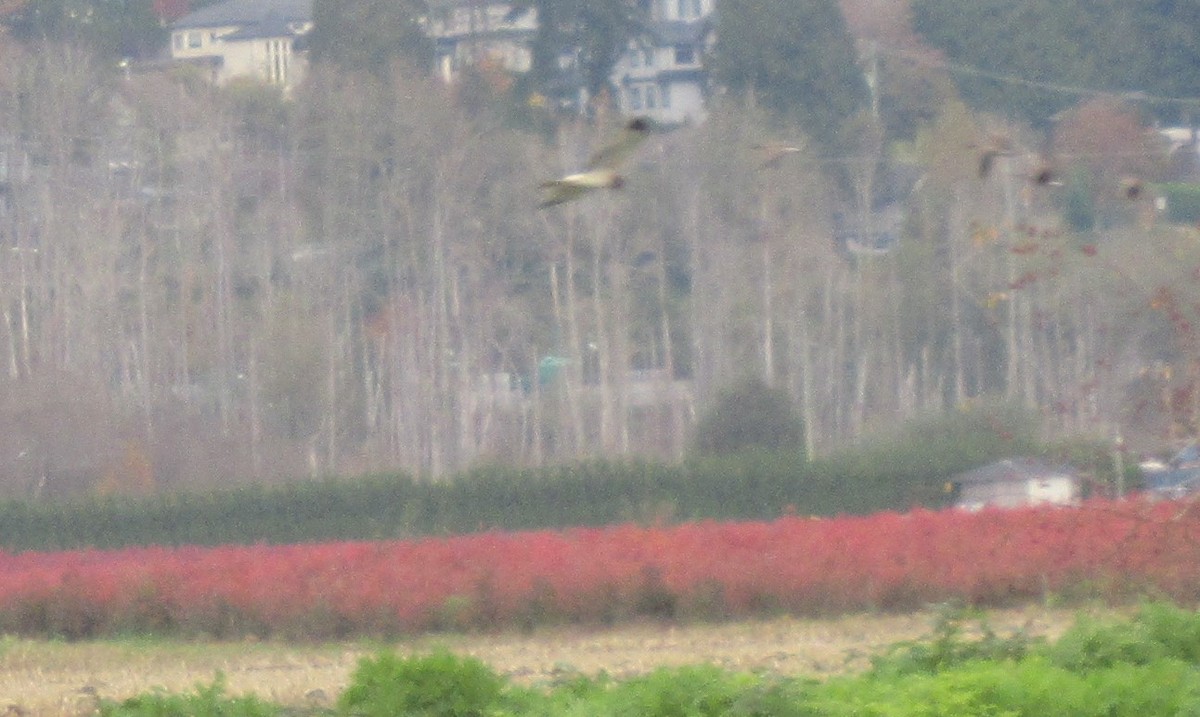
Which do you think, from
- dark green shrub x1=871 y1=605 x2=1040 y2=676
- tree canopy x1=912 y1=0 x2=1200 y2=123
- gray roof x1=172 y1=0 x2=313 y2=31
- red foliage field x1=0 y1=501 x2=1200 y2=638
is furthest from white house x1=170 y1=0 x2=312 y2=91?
dark green shrub x1=871 y1=605 x2=1040 y2=676

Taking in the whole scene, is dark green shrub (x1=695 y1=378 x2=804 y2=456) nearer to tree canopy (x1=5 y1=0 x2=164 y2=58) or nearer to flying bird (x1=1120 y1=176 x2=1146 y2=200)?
flying bird (x1=1120 y1=176 x2=1146 y2=200)

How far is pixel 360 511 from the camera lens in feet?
111

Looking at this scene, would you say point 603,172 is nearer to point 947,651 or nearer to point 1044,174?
point 1044,174

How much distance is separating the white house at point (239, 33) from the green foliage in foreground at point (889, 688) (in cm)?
6359

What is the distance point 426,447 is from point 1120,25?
25253 mm

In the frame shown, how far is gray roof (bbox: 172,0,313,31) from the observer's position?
75.5 metres

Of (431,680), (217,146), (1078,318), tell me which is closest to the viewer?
(431,680)

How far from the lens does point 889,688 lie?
745 centimetres

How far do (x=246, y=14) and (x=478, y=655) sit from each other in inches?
2697

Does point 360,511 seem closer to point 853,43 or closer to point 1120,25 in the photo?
point 853,43

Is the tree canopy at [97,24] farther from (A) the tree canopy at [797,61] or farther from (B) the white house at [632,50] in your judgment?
(A) the tree canopy at [797,61]

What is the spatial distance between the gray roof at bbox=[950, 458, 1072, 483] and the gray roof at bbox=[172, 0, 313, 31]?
49.8 metres

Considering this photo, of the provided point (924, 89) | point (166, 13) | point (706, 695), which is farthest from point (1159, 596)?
point (166, 13)

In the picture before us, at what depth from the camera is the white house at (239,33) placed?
73.1 metres
